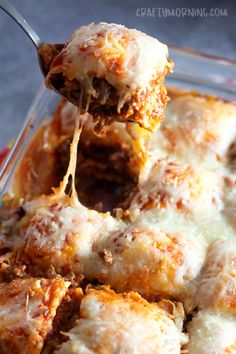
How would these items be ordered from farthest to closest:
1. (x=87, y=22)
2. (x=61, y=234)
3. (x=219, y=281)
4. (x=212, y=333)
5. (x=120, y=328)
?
1. (x=87, y=22)
2. (x=61, y=234)
3. (x=219, y=281)
4. (x=212, y=333)
5. (x=120, y=328)

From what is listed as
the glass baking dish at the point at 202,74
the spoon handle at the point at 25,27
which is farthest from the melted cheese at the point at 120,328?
the glass baking dish at the point at 202,74

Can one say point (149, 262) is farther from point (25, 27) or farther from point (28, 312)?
point (25, 27)

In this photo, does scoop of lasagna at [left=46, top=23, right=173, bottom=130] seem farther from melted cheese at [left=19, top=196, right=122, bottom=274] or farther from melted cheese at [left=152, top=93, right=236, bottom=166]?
melted cheese at [left=152, top=93, right=236, bottom=166]

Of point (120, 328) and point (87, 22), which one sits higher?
point (87, 22)

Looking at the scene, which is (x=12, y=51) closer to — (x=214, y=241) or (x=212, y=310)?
(x=214, y=241)

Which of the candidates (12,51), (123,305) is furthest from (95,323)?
(12,51)

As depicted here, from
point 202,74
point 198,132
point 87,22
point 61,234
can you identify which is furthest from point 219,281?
point 87,22
